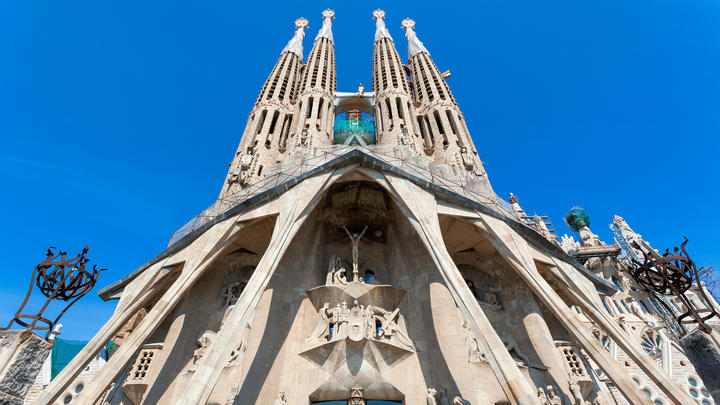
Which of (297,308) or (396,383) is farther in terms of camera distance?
(297,308)

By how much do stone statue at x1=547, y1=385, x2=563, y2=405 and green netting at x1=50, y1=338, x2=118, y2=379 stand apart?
52.0 feet

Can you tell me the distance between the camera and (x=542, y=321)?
11664mm

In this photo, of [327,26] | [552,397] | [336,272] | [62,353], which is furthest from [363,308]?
[327,26]

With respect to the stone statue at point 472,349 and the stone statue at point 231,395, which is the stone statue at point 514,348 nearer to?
the stone statue at point 472,349

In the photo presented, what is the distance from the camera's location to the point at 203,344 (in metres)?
11.1

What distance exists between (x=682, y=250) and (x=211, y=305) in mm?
12345

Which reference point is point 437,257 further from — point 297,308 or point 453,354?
point 297,308

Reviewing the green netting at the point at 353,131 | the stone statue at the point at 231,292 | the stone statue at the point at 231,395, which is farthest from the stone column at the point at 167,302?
the green netting at the point at 353,131

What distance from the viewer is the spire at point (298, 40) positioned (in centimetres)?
2914

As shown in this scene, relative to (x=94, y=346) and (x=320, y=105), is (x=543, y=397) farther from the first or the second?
(x=320, y=105)

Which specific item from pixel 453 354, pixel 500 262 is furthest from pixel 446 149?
pixel 453 354

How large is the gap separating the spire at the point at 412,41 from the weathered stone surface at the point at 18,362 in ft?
91.7

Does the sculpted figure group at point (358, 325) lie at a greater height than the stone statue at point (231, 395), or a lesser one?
greater

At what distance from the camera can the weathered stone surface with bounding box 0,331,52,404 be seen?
18.1ft
